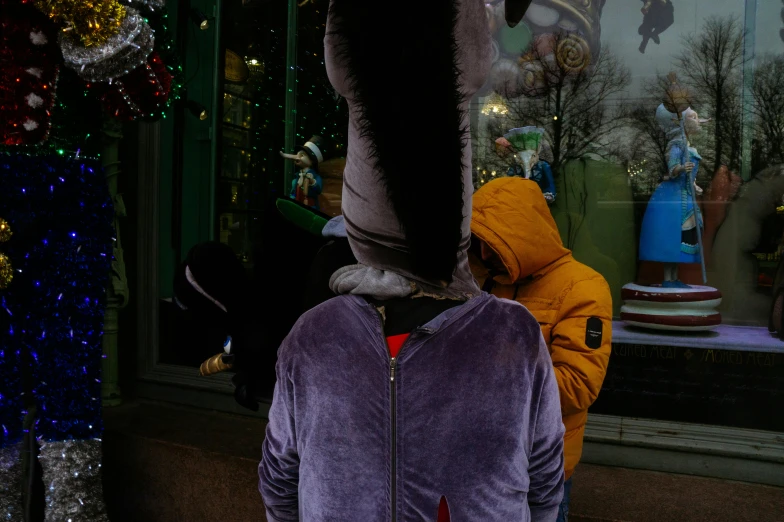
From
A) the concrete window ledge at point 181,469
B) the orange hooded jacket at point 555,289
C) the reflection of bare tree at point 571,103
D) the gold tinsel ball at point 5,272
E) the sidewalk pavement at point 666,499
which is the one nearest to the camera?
the orange hooded jacket at point 555,289

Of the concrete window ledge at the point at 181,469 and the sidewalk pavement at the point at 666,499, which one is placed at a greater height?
the sidewalk pavement at the point at 666,499

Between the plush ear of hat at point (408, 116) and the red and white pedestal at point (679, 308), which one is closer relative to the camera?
the plush ear of hat at point (408, 116)

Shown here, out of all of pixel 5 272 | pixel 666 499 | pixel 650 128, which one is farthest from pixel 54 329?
pixel 650 128

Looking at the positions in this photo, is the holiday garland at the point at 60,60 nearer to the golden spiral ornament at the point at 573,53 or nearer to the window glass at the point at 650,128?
the window glass at the point at 650,128

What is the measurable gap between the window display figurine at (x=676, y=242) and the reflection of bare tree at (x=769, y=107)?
25 centimetres

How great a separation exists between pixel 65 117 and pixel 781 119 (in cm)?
331

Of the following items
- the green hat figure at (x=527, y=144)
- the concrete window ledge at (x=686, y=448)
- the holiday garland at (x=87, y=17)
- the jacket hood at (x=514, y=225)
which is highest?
the holiday garland at (x=87, y=17)

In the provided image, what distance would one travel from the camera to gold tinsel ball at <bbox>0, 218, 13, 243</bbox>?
260cm

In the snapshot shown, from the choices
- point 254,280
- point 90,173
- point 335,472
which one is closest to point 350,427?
point 335,472

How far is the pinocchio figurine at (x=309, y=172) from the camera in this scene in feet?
11.9

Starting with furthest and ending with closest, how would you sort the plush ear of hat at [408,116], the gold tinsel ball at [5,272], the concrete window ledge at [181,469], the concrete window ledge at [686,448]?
the concrete window ledge at [181,469], the concrete window ledge at [686,448], the gold tinsel ball at [5,272], the plush ear of hat at [408,116]

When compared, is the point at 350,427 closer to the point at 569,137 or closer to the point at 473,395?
the point at 473,395

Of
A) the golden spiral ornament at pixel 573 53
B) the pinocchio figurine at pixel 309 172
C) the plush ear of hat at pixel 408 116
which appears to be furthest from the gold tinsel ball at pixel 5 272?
the golden spiral ornament at pixel 573 53

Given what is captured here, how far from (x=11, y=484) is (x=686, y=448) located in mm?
3005
